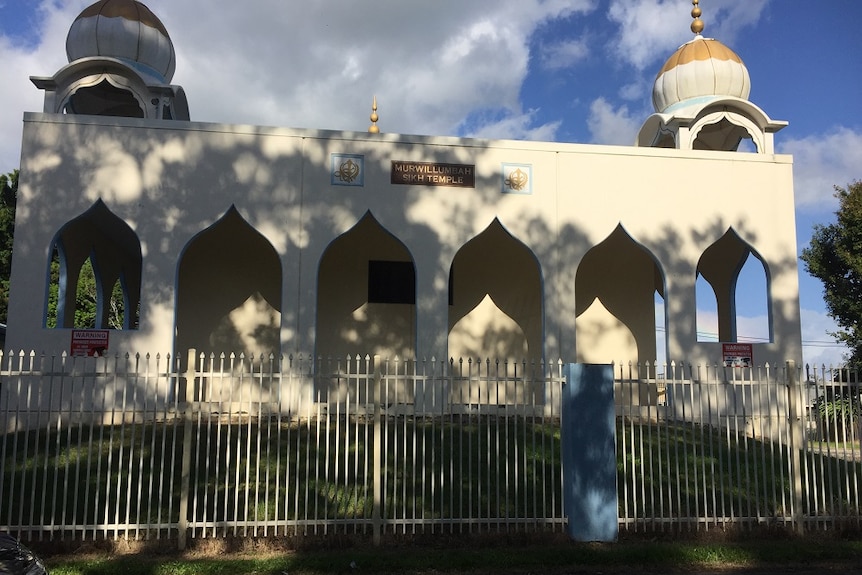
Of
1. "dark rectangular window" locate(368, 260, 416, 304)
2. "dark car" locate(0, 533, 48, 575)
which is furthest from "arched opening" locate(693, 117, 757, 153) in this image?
"dark car" locate(0, 533, 48, 575)

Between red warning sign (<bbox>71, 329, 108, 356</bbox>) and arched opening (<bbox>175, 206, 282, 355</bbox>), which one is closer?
red warning sign (<bbox>71, 329, 108, 356</bbox>)

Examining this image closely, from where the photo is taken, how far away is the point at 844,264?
85.5 ft

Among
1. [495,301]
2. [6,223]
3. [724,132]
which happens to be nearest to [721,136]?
[724,132]

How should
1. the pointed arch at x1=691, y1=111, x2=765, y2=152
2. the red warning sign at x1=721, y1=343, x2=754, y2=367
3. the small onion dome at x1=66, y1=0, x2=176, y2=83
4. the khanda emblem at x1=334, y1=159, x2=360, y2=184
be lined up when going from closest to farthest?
the khanda emblem at x1=334, y1=159, x2=360, y2=184 → the red warning sign at x1=721, y1=343, x2=754, y2=367 → the small onion dome at x1=66, y1=0, x2=176, y2=83 → the pointed arch at x1=691, y1=111, x2=765, y2=152

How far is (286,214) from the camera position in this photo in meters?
14.2

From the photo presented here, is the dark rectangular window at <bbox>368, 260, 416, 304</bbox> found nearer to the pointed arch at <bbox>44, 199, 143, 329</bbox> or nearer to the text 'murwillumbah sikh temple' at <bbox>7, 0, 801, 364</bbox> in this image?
the text 'murwillumbah sikh temple' at <bbox>7, 0, 801, 364</bbox>

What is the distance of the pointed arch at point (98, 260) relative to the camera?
1505 centimetres

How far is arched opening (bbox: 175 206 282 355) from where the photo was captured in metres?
16.5

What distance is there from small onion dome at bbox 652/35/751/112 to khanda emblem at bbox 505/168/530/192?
4787mm

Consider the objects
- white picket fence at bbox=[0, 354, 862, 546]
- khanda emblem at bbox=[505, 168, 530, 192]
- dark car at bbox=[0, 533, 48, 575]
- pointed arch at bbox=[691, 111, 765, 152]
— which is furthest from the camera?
pointed arch at bbox=[691, 111, 765, 152]

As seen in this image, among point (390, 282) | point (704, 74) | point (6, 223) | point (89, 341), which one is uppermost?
point (704, 74)

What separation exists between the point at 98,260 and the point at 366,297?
22.3 ft

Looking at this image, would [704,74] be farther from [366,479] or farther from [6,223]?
[6,223]

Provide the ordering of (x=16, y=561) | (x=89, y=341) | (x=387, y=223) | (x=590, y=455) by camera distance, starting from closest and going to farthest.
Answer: (x=16, y=561)
(x=590, y=455)
(x=89, y=341)
(x=387, y=223)
